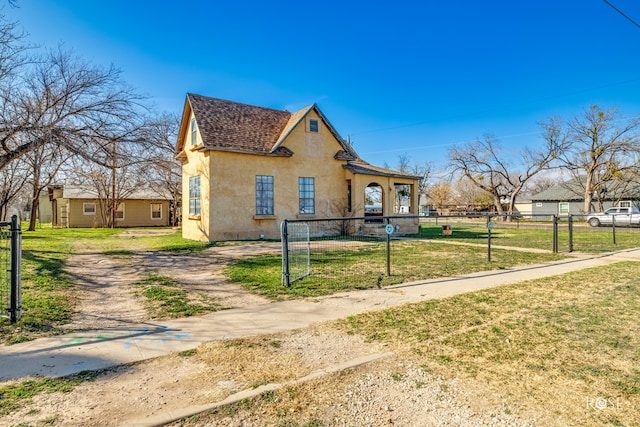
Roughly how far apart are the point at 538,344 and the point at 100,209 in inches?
1418

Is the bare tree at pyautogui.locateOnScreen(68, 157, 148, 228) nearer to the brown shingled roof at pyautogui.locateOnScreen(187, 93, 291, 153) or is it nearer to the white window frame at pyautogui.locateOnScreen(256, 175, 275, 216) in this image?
the brown shingled roof at pyautogui.locateOnScreen(187, 93, 291, 153)

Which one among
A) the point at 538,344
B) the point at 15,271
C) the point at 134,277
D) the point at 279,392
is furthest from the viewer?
the point at 134,277

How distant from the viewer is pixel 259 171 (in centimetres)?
1636

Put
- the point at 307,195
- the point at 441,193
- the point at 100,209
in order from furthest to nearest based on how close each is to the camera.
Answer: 1. the point at 441,193
2. the point at 100,209
3. the point at 307,195

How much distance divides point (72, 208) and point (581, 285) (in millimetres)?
36314

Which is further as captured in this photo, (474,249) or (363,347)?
(474,249)

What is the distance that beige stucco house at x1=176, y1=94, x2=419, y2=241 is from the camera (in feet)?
50.9

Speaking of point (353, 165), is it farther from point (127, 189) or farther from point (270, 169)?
point (127, 189)

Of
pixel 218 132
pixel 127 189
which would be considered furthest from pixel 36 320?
pixel 127 189

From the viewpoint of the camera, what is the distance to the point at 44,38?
11.0 metres

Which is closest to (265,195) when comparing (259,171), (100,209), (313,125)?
(259,171)

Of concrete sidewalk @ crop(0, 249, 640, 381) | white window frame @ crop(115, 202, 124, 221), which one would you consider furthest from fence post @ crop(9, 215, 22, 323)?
white window frame @ crop(115, 202, 124, 221)

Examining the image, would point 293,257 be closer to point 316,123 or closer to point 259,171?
point 259,171

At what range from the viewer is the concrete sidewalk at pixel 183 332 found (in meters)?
3.48
